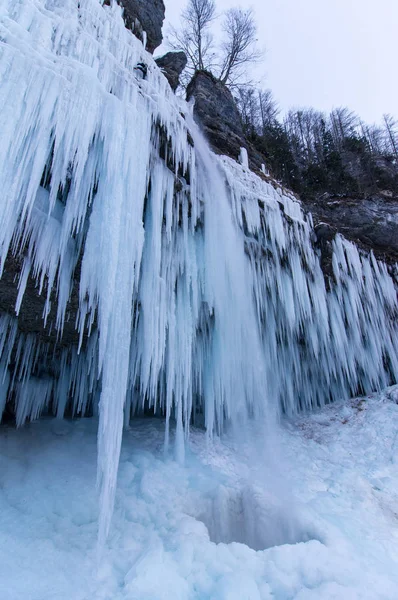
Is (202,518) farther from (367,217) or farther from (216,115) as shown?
(367,217)

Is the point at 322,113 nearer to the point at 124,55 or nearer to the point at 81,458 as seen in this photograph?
the point at 124,55

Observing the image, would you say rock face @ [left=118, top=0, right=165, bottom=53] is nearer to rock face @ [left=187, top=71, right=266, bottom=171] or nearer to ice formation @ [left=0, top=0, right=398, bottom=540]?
ice formation @ [left=0, top=0, right=398, bottom=540]

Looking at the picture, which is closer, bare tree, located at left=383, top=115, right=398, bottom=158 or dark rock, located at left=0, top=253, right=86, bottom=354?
dark rock, located at left=0, top=253, right=86, bottom=354

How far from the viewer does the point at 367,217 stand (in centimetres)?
942

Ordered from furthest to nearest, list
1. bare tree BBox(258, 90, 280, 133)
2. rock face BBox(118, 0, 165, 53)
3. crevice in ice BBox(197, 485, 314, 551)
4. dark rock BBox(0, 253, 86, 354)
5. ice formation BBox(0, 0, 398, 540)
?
bare tree BBox(258, 90, 280, 133)
rock face BBox(118, 0, 165, 53)
crevice in ice BBox(197, 485, 314, 551)
dark rock BBox(0, 253, 86, 354)
ice formation BBox(0, 0, 398, 540)

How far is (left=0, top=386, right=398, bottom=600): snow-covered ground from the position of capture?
2.78 metres

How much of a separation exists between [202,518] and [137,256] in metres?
3.27

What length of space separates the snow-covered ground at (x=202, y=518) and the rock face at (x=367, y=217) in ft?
15.8

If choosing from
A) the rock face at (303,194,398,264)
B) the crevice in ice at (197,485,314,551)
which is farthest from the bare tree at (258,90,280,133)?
the crevice in ice at (197,485,314,551)

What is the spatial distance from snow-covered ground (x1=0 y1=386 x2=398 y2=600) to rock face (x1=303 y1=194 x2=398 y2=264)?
190 inches

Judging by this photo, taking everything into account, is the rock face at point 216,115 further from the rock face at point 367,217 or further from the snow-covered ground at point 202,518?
the snow-covered ground at point 202,518

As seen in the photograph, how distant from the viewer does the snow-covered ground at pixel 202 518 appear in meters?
2.78

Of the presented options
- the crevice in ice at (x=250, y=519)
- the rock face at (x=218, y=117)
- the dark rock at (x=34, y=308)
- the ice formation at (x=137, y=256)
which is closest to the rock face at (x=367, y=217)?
the ice formation at (x=137, y=256)

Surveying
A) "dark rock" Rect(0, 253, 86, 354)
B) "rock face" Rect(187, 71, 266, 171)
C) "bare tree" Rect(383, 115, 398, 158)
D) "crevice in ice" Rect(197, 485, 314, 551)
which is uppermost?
"bare tree" Rect(383, 115, 398, 158)
